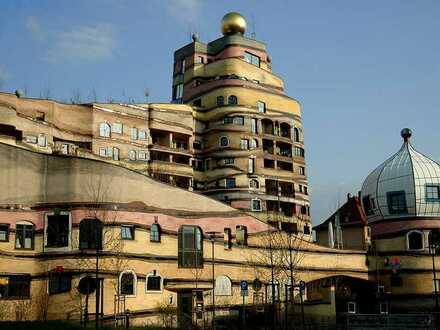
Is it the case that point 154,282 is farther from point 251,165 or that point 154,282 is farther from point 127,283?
point 251,165

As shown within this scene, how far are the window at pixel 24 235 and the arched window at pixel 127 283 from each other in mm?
4547

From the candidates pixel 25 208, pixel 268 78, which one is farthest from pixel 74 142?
pixel 268 78

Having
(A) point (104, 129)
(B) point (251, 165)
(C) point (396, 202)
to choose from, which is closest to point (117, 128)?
(A) point (104, 129)

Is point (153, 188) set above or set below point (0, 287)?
above

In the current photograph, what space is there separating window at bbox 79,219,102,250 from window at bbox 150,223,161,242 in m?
2.91

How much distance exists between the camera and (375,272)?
43.0 meters

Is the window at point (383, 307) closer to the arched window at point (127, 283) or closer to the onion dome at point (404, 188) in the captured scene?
the onion dome at point (404, 188)

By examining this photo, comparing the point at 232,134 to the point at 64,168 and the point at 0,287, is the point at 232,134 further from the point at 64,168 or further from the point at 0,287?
the point at 0,287

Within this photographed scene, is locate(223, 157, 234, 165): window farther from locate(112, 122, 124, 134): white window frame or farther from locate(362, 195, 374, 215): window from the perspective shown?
locate(362, 195, 374, 215): window

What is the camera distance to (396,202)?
144ft

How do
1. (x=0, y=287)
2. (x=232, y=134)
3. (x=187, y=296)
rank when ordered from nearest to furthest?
(x=0, y=287)
(x=187, y=296)
(x=232, y=134)

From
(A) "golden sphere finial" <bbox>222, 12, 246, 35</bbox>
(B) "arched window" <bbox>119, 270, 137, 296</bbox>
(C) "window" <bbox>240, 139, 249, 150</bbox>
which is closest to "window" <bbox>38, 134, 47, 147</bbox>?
(B) "arched window" <bbox>119, 270, 137, 296</bbox>

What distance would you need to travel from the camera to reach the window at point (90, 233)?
31547 millimetres

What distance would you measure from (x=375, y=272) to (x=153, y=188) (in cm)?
1715
